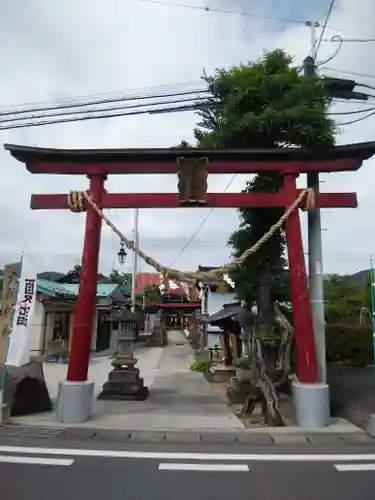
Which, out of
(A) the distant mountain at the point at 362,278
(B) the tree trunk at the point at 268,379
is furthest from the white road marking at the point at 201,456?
(A) the distant mountain at the point at 362,278

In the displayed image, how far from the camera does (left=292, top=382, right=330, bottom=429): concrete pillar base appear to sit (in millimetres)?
8055

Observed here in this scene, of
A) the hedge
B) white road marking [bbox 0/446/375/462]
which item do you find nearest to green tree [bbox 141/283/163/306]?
the hedge

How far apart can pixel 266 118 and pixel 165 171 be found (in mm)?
2733

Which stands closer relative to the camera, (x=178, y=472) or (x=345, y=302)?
(x=178, y=472)

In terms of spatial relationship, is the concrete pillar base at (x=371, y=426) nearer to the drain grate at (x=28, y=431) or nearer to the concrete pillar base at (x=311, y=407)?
the concrete pillar base at (x=311, y=407)

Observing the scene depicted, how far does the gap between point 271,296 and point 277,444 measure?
13.0ft

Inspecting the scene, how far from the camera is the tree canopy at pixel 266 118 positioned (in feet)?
32.2

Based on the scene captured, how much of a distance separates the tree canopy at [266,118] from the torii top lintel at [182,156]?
60cm

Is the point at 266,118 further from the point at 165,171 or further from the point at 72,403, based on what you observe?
the point at 72,403

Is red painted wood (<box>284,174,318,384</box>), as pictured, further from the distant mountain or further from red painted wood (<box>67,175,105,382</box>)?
the distant mountain

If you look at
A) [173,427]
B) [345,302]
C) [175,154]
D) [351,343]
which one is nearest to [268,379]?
[173,427]

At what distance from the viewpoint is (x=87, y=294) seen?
8.91 metres

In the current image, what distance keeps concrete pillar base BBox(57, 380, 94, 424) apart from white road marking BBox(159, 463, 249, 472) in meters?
2.99

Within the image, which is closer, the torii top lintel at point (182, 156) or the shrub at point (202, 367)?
the torii top lintel at point (182, 156)
